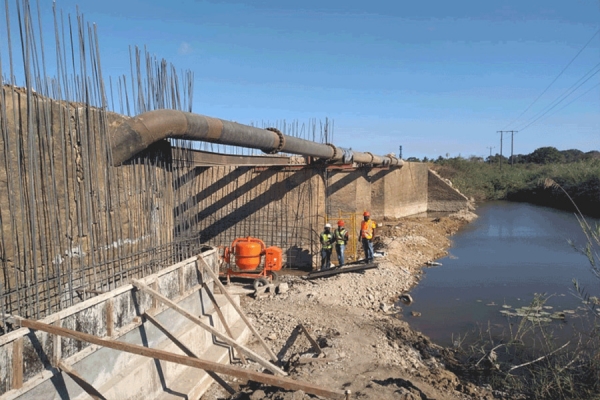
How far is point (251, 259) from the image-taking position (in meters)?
11.8

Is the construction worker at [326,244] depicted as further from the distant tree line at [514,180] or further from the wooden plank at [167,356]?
the distant tree line at [514,180]

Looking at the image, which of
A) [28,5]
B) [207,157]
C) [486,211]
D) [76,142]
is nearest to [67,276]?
[76,142]

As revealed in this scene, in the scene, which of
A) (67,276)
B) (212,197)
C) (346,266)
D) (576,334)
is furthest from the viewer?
(212,197)

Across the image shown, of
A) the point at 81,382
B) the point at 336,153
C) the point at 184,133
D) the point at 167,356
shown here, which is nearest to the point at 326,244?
the point at 336,153

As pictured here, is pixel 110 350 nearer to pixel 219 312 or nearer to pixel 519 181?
pixel 219 312

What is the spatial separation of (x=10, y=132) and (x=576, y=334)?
10517 mm

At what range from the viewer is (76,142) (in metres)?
5.32

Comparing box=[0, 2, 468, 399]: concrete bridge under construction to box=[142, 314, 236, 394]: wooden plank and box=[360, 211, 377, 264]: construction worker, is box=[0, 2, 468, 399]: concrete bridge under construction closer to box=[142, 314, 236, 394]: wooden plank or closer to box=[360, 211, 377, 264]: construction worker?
box=[142, 314, 236, 394]: wooden plank

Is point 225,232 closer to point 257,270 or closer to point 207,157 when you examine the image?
point 257,270

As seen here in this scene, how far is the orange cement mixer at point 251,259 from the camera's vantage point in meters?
11.7

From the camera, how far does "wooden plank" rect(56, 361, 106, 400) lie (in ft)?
14.5

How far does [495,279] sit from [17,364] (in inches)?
565

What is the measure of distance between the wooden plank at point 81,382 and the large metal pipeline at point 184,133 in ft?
8.68

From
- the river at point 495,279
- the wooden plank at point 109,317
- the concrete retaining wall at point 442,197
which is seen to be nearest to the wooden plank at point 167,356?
the wooden plank at point 109,317
